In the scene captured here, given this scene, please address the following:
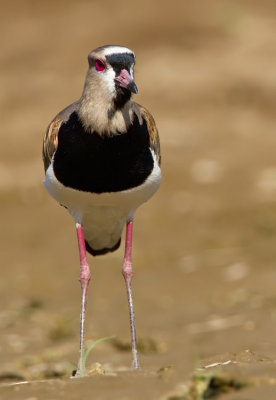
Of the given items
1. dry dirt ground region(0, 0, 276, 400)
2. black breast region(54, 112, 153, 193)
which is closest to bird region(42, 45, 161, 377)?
black breast region(54, 112, 153, 193)

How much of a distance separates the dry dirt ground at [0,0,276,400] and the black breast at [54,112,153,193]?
3.83ft

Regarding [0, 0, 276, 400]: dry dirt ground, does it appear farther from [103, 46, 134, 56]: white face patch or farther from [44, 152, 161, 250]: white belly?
[103, 46, 134, 56]: white face patch

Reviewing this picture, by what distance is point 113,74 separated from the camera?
5617mm

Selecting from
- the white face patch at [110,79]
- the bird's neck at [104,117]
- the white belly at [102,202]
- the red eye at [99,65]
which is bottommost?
the white belly at [102,202]

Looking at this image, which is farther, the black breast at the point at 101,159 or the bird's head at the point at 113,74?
the black breast at the point at 101,159

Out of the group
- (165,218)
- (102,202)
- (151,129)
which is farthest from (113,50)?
(165,218)

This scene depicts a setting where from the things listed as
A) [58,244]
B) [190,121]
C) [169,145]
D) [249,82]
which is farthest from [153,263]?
[249,82]

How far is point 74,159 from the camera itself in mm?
5766

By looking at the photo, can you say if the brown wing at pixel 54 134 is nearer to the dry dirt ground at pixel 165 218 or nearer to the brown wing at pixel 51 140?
the brown wing at pixel 51 140

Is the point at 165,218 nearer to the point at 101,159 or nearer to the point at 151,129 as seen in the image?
the point at 151,129

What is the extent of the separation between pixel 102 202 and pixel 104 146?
16.6 inches

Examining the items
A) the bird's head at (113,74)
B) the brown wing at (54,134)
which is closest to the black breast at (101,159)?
the brown wing at (54,134)

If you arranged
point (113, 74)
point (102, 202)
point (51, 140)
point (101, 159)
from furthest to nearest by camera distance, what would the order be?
point (51, 140), point (102, 202), point (101, 159), point (113, 74)

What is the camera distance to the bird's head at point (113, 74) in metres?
5.57
